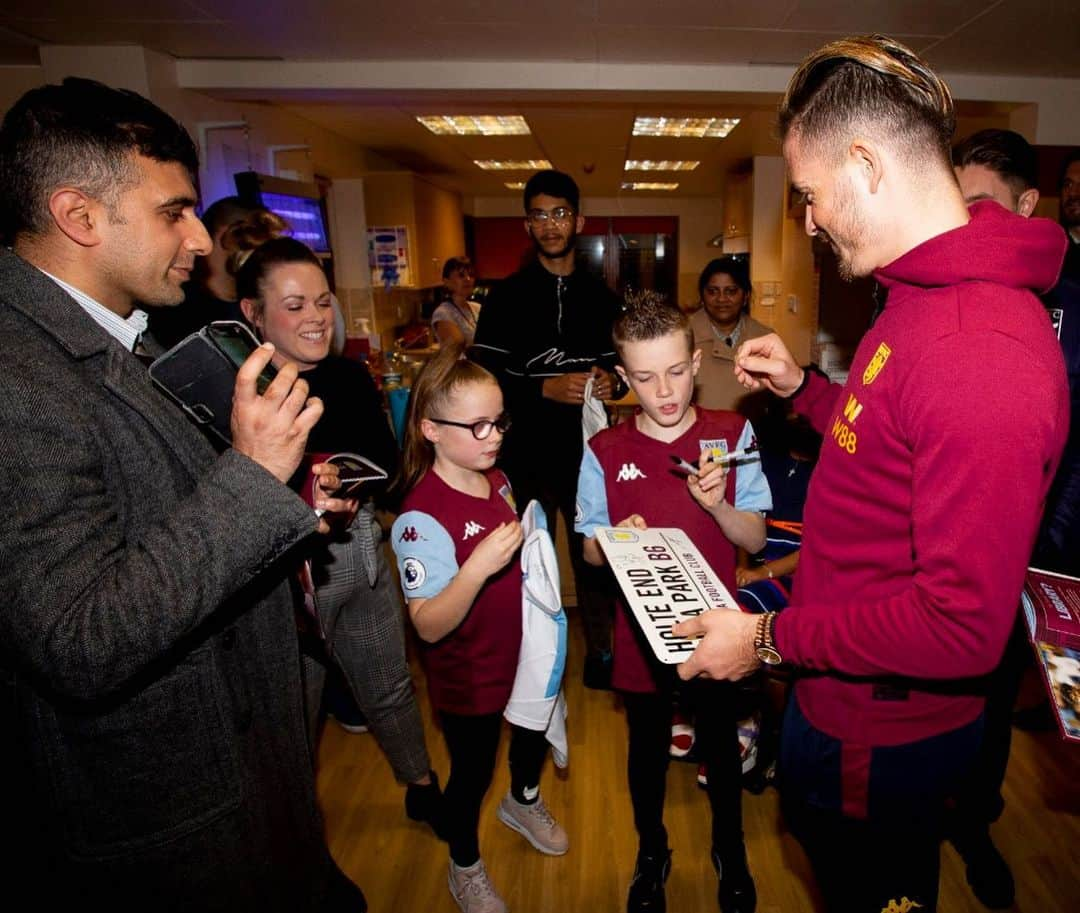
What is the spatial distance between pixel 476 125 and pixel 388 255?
164cm

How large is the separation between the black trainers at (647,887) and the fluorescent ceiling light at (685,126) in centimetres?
549

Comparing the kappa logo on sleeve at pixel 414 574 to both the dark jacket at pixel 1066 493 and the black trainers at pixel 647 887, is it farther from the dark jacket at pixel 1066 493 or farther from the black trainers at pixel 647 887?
the dark jacket at pixel 1066 493

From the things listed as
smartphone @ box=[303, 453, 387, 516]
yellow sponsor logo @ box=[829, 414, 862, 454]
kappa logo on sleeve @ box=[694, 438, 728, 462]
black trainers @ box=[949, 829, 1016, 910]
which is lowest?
black trainers @ box=[949, 829, 1016, 910]

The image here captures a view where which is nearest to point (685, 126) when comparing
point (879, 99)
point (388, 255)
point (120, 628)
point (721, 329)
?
point (388, 255)

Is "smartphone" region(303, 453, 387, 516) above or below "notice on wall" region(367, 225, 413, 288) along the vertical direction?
below

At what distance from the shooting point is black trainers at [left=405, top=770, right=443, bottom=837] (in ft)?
6.25

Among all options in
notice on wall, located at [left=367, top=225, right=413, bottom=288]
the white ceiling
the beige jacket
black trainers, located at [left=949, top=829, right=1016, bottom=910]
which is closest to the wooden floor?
black trainers, located at [left=949, top=829, right=1016, bottom=910]

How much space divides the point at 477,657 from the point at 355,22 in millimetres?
3302

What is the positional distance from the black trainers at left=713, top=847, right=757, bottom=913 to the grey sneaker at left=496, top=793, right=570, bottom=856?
465 millimetres

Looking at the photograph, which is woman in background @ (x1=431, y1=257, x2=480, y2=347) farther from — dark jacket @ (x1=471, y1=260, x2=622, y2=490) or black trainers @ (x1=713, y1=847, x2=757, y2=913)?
black trainers @ (x1=713, y1=847, x2=757, y2=913)

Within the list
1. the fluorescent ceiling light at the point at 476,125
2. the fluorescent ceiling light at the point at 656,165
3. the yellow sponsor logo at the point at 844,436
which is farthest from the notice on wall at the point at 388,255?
the yellow sponsor logo at the point at 844,436

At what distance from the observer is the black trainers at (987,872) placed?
164 centimetres

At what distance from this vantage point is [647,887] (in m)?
1.59

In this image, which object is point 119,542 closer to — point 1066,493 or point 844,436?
point 844,436
